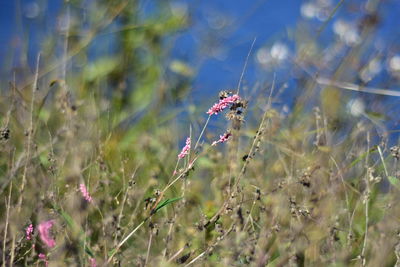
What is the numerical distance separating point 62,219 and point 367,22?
1.00 m

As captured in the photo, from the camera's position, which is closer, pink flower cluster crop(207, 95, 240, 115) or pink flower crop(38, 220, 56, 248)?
pink flower crop(38, 220, 56, 248)

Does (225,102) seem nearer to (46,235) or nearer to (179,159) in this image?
(179,159)

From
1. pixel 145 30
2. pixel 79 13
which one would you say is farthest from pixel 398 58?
pixel 79 13

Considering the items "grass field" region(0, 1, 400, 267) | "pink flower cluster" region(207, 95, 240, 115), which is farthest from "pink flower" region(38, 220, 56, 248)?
"pink flower cluster" region(207, 95, 240, 115)

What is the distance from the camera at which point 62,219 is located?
127 centimetres

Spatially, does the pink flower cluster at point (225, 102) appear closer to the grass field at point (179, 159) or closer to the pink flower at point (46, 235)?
the grass field at point (179, 159)

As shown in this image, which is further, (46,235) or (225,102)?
(225,102)

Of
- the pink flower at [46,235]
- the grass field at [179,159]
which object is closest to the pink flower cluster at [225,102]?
the grass field at [179,159]

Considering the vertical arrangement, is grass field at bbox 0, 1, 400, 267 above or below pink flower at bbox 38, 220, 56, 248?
above

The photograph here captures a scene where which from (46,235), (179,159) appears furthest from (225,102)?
(46,235)

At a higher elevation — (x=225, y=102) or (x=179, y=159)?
(x=225, y=102)

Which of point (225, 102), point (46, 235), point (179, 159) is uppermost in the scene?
point (225, 102)

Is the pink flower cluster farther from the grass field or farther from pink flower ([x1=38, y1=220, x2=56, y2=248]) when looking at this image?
pink flower ([x1=38, y1=220, x2=56, y2=248])

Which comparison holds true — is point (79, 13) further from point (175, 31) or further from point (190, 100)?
point (190, 100)
